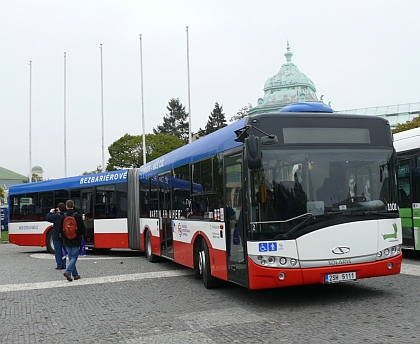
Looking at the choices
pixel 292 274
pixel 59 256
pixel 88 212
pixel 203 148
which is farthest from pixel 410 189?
pixel 88 212

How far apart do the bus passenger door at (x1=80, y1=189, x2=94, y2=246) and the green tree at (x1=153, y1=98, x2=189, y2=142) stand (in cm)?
8483

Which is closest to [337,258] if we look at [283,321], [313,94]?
[283,321]

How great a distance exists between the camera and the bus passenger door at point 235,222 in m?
9.00

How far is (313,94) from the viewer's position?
62.0 meters

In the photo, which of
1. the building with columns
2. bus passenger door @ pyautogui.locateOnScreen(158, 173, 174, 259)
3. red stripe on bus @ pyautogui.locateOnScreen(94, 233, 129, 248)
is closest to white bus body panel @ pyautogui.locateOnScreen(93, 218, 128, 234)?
red stripe on bus @ pyautogui.locateOnScreen(94, 233, 129, 248)

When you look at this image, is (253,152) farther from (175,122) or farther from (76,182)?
(175,122)

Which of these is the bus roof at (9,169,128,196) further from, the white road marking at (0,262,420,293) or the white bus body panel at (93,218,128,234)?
the white road marking at (0,262,420,293)

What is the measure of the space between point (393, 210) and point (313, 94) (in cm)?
5422

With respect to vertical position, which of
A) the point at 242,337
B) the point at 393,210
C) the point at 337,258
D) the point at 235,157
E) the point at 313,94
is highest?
the point at 313,94

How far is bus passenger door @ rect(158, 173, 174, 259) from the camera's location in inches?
554

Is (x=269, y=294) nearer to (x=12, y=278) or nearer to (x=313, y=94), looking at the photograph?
(x=12, y=278)

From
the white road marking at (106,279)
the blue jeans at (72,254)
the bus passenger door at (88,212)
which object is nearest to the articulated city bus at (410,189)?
the white road marking at (106,279)

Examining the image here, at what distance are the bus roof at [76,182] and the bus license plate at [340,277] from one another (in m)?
12.0

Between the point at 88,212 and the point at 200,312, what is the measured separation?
12.5m
